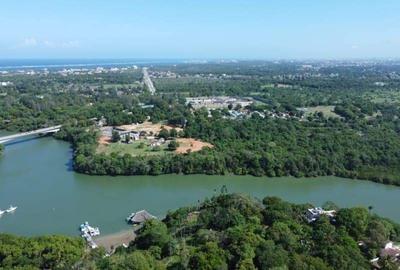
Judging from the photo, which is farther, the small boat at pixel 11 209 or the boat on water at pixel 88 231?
the small boat at pixel 11 209

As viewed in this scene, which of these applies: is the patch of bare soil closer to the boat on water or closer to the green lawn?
the green lawn

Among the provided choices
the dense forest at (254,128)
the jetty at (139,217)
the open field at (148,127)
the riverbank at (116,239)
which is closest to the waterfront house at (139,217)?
the jetty at (139,217)

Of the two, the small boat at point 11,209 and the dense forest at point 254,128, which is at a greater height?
the dense forest at point 254,128

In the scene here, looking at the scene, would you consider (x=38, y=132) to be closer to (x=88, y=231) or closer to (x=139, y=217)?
(x=139, y=217)

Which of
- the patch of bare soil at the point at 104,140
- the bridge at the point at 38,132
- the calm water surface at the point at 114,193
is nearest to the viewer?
the calm water surface at the point at 114,193

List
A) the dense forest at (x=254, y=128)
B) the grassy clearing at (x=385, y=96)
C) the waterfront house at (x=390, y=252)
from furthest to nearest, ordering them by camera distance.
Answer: the grassy clearing at (x=385, y=96)
the dense forest at (x=254, y=128)
the waterfront house at (x=390, y=252)

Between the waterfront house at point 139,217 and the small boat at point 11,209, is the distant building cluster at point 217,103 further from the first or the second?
the waterfront house at point 139,217
